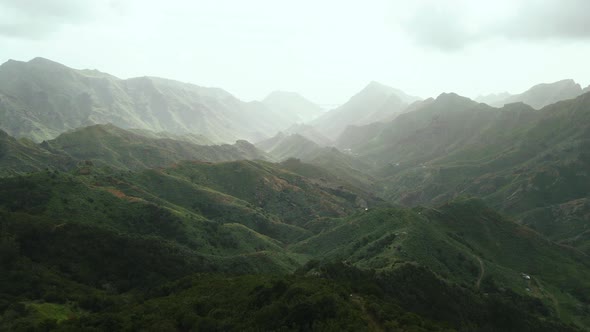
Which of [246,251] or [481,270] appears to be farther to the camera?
[246,251]

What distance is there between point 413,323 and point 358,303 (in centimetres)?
1073

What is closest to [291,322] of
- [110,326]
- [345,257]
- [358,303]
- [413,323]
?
[358,303]

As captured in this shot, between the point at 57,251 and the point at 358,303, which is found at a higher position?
the point at 358,303

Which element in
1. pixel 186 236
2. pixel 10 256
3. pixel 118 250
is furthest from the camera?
pixel 186 236

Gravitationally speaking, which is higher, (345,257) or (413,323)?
(413,323)

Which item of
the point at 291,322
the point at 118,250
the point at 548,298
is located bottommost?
the point at 548,298

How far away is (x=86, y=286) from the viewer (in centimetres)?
12825

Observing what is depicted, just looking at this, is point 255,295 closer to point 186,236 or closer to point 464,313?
point 464,313

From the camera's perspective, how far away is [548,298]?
172 metres

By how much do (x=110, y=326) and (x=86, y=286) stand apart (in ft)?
158

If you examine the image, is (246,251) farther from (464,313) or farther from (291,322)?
(291,322)

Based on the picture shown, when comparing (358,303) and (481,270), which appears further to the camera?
(481,270)

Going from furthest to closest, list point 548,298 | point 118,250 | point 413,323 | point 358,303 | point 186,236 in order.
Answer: point 186,236, point 548,298, point 118,250, point 358,303, point 413,323

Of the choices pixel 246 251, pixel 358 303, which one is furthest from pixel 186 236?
pixel 358 303
